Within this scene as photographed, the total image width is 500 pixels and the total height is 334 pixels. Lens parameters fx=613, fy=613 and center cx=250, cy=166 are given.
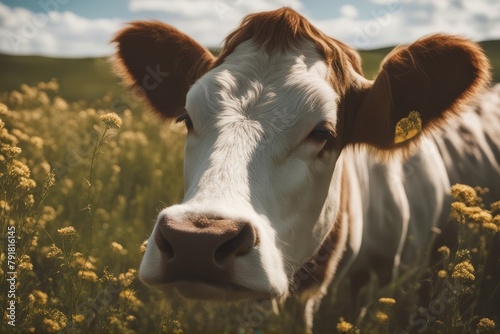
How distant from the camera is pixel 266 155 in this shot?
3.20 metres

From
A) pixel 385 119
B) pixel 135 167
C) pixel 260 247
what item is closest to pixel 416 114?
pixel 385 119

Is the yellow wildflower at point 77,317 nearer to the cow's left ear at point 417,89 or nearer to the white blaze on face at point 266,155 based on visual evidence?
the white blaze on face at point 266,155

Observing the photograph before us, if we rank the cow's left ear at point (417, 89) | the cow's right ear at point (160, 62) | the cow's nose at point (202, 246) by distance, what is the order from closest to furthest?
the cow's nose at point (202, 246)
the cow's left ear at point (417, 89)
the cow's right ear at point (160, 62)

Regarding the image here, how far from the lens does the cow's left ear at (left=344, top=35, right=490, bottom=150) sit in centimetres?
376

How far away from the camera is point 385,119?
383 centimetres

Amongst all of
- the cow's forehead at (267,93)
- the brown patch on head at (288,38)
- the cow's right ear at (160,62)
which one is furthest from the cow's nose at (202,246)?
the cow's right ear at (160,62)

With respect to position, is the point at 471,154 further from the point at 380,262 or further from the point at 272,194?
the point at 272,194

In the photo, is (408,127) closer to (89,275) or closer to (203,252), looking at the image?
(203,252)

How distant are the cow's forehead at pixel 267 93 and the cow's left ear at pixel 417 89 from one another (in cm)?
41

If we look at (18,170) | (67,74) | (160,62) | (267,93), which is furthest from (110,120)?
(67,74)

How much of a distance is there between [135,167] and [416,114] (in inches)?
166

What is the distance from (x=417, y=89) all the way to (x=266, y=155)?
1.26 metres

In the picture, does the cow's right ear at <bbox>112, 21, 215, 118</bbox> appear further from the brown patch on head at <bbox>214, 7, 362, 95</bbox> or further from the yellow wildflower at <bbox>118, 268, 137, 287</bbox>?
the yellow wildflower at <bbox>118, 268, 137, 287</bbox>

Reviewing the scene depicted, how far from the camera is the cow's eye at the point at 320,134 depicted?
3412 millimetres
